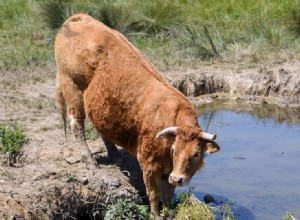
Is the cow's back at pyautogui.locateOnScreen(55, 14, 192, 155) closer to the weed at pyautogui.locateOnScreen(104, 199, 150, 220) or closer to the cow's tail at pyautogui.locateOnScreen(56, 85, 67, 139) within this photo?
the cow's tail at pyautogui.locateOnScreen(56, 85, 67, 139)

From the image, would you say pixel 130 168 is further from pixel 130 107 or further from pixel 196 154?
pixel 196 154

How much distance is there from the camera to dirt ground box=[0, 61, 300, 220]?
8.23 metres

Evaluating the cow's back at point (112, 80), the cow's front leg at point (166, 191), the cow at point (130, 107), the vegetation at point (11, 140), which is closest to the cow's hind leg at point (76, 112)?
the cow at point (130, 107)

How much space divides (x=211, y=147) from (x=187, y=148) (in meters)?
→ 0.24

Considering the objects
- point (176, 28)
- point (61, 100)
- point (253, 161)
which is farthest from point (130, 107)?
point (176, 28)

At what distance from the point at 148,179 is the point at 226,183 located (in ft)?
6.62

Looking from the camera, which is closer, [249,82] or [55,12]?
[249,82]

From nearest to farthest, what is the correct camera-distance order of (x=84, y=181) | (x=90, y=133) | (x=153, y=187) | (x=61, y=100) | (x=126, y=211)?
(x=126, y=211) → (x=153, y=187) → (x=84, y=181) → (x=61, y=100) → (x=90, y=133)

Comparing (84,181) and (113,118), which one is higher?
(113,118)

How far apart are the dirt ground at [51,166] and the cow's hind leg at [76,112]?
0.13 m

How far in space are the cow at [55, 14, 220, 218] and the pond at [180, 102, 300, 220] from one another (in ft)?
4.51

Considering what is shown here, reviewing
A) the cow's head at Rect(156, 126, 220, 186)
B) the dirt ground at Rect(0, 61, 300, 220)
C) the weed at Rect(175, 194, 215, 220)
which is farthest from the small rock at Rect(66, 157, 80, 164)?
the cow's head at Rect(156, 126, 220, 186)

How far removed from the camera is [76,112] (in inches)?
372

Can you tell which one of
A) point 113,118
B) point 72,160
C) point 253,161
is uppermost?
point 113,118
